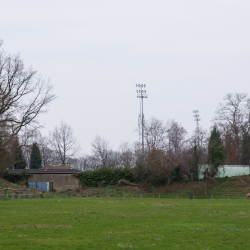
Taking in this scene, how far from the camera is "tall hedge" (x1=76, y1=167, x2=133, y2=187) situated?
57438mm

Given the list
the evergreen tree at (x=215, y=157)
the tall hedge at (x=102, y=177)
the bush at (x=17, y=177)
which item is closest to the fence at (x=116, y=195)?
the tall hedge at (x=102, y=177)

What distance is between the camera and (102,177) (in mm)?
57531

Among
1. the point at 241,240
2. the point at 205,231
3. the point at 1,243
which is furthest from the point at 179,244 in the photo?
the point at 1,243

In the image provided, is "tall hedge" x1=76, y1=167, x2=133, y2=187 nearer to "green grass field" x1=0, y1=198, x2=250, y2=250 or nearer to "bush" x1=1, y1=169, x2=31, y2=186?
"bush" x1=1, y1=169, x2=31, y2=186

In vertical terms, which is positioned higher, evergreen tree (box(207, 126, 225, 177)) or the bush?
evergreen tree (box(207, 126, 225, 177))

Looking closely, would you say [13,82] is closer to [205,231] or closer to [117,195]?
[117,195]

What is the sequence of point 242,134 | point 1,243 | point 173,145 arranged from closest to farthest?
1. point 1,243
2. point 242,134
3. point 173,145

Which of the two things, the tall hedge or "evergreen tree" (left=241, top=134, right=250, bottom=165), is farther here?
"evergreen tree" (left=241, top=134, right=250, bottom=165)

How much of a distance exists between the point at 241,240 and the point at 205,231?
2518mm

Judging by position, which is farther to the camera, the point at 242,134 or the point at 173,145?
the point at 173,145

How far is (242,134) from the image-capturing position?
7038 cm

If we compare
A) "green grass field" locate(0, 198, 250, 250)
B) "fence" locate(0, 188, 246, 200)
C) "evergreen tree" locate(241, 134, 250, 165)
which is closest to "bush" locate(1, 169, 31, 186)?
"fence" locate(0, 188, 246, 200)

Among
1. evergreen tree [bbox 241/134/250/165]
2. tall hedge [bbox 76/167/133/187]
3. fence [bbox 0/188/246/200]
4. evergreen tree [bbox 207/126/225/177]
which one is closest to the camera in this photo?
fence [bbox 0/188/246/200]

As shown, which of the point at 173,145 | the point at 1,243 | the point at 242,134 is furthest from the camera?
the point at 173,145
